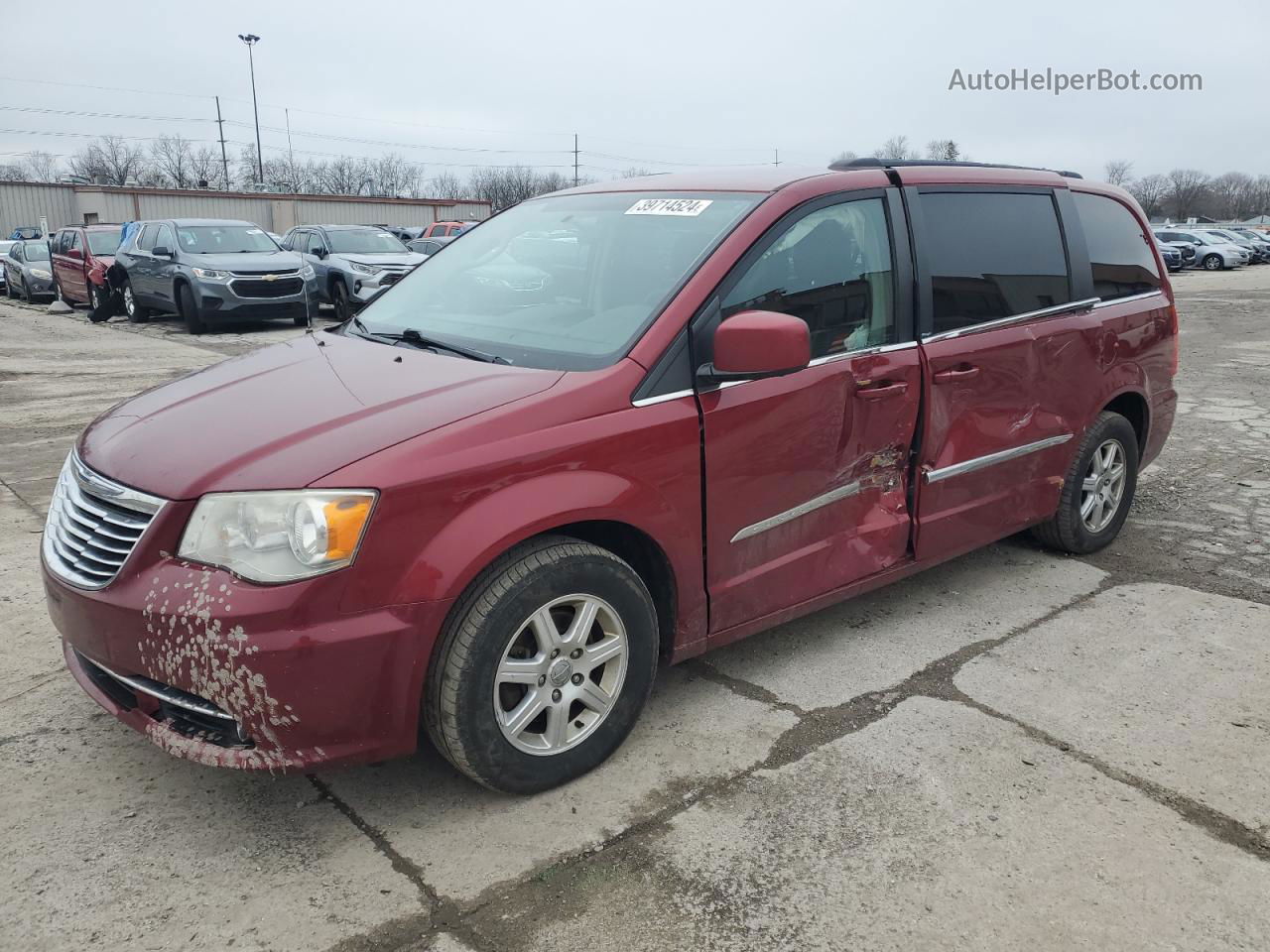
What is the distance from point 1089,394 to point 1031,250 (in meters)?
0.73

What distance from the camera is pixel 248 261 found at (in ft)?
48.1

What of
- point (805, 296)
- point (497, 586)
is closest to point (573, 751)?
point (497, 586)

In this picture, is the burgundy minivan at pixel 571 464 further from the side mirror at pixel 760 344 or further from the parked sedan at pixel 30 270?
the parked sedan at pixel 30 270

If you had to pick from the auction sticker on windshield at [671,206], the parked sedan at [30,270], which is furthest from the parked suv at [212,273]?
the auction sticker on windshield at [671,206]

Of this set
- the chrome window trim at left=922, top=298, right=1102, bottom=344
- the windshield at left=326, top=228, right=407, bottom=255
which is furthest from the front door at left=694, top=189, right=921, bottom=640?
the windshield at left=326, top=228, right=407, bottom=255

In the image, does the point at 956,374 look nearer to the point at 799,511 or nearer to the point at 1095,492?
the point at 799,511

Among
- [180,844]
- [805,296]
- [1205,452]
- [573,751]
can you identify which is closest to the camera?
[180,844]

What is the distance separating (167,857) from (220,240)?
47.2 feet

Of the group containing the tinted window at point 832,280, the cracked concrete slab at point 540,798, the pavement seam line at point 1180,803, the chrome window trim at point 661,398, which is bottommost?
the pavement seam line at point 1180,803

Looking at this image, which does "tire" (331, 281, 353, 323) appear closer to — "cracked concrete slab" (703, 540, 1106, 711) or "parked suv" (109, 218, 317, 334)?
"parked suv" (109, 218, 317, 334)

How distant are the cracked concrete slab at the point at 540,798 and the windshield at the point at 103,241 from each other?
1830 cm

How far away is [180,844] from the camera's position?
2.66 m

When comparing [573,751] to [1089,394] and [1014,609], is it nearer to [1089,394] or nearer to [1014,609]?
[1014,609]

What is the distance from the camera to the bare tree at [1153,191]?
92.3 m
